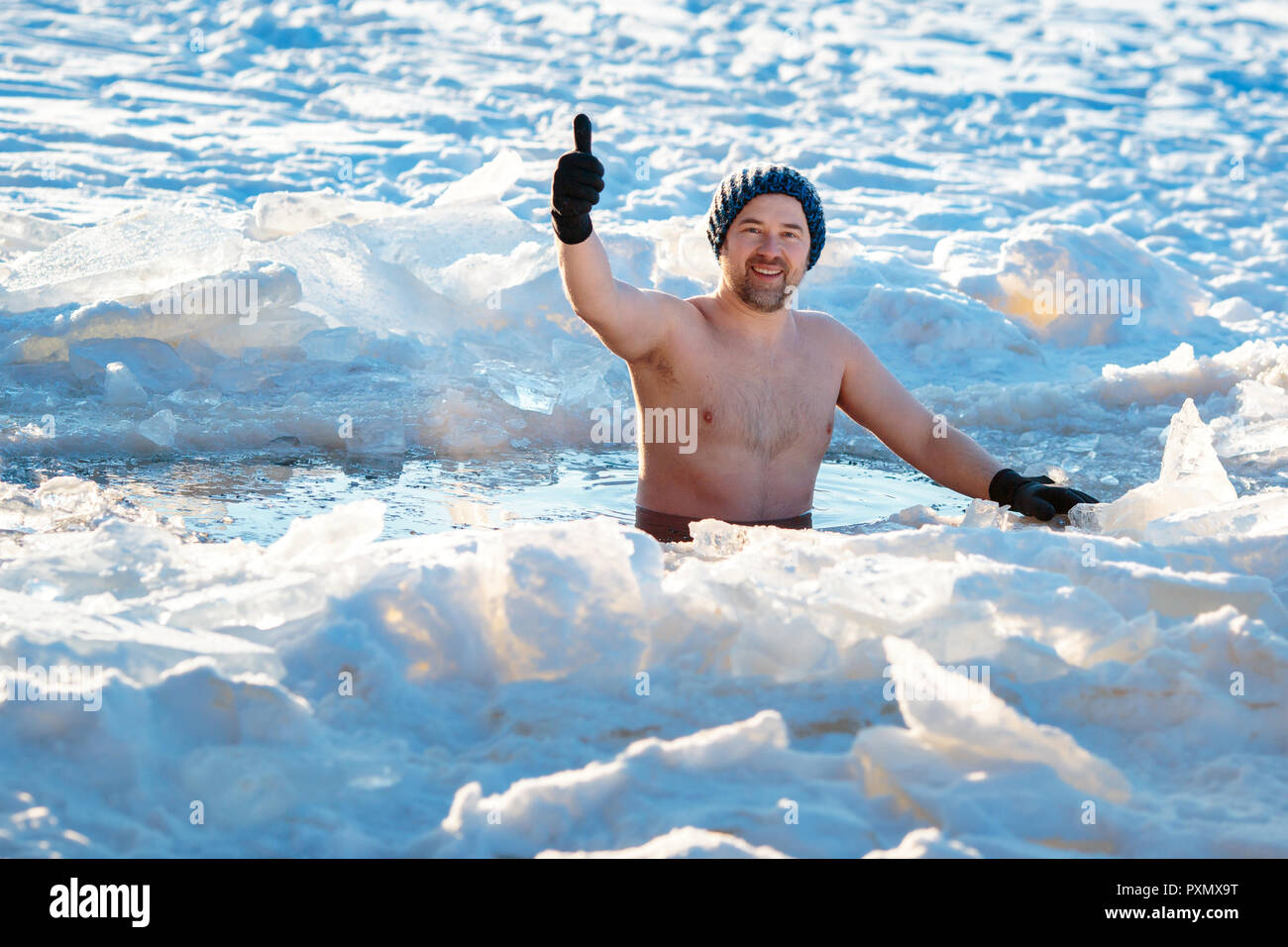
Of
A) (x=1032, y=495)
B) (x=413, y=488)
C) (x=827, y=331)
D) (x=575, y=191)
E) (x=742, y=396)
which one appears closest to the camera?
(x=575, y=191)

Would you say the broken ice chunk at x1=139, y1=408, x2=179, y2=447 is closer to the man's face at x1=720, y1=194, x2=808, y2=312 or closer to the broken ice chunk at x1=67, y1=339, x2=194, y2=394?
the broken ice chunk at x1=67, y1=339, x2=194, y2=394

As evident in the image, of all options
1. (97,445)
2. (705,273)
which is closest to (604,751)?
(97,445)

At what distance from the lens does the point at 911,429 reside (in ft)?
12.8

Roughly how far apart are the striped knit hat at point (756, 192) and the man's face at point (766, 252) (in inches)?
0.9

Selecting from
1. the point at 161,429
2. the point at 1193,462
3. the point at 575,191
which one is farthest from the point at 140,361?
the point at 1193,462

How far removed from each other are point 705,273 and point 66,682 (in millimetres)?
6926

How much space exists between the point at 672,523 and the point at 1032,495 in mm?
1073

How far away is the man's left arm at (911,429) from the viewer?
3.69 metres

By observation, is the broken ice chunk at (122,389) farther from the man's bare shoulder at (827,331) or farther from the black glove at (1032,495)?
the black glove at (1032,495)

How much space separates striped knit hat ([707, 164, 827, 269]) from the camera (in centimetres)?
359

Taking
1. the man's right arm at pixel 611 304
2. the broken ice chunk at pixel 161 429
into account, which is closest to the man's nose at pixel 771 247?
the man's right arm at pixel 611 304

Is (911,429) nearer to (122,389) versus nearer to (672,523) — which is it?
(672,523)
